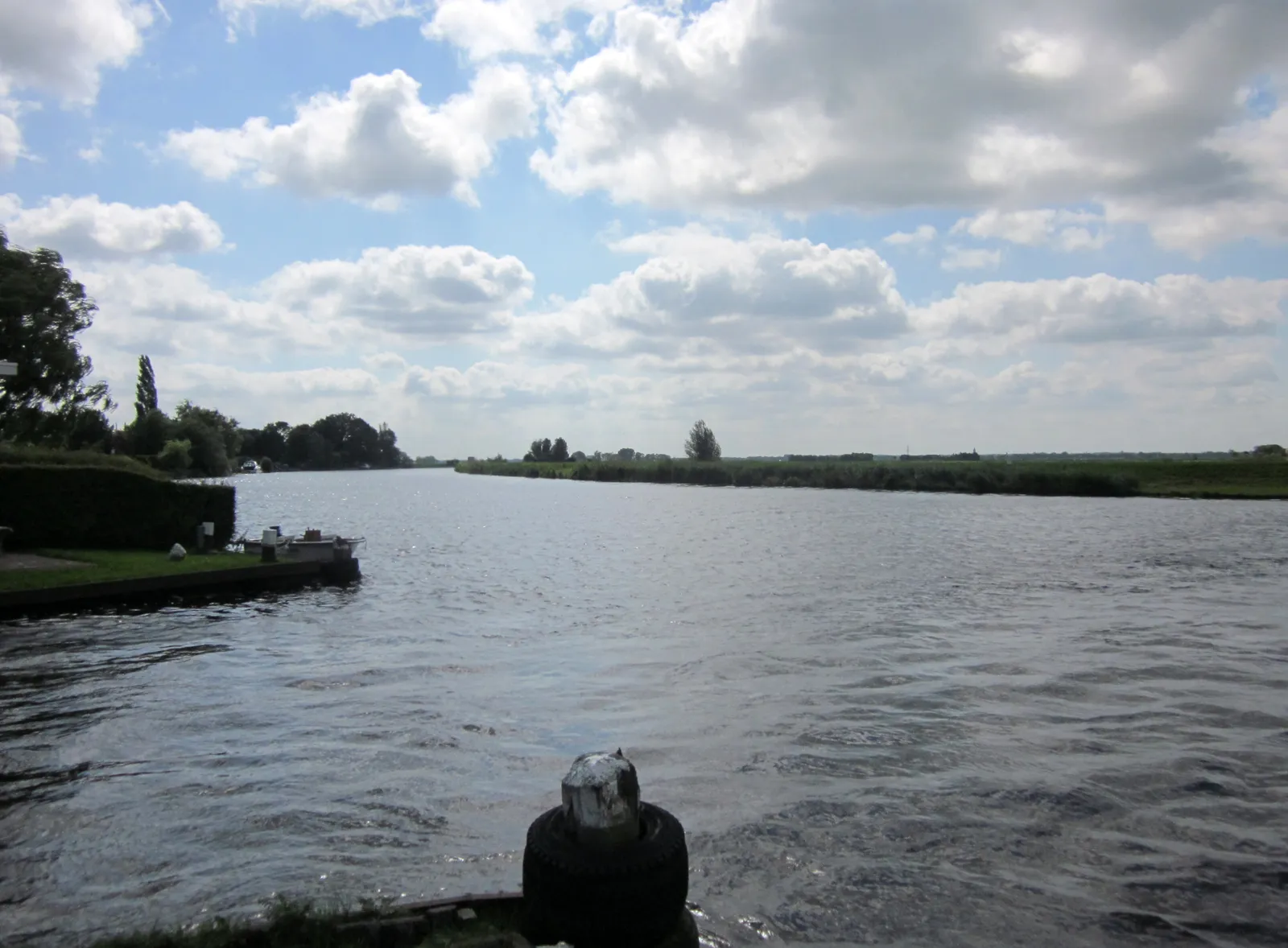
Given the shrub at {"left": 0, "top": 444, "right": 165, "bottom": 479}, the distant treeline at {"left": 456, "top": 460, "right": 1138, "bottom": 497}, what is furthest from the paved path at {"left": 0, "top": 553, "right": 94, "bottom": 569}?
the distant treeline at {"left": 456, "top": 460, "right": 1138, "bottom": 497}

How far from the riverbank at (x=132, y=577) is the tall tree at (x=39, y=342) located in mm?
18434

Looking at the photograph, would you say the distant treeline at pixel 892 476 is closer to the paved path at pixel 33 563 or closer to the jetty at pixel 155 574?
the jetty at pixel 155 574

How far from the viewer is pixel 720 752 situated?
439 inches

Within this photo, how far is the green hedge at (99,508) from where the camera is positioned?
24.2 metres

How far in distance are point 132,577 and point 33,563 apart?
9.31ft

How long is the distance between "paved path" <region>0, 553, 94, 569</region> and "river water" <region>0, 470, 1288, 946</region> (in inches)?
109

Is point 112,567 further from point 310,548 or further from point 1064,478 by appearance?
point 1064,478

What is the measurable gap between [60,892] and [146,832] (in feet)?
4.15

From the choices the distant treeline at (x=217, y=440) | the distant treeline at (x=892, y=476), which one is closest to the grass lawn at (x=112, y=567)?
the distant treeline at (x=217, y=440)

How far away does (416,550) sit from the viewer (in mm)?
39250

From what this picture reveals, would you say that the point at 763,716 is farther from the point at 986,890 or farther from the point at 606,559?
the point at 606,559

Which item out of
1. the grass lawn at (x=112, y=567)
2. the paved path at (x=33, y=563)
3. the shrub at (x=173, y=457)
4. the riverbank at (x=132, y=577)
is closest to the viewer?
the riverbank at (x=132, y=577)

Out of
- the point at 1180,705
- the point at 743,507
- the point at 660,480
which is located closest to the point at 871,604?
the point at 1180,705

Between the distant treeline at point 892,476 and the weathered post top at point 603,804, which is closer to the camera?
the weathered post top at point 603,804
